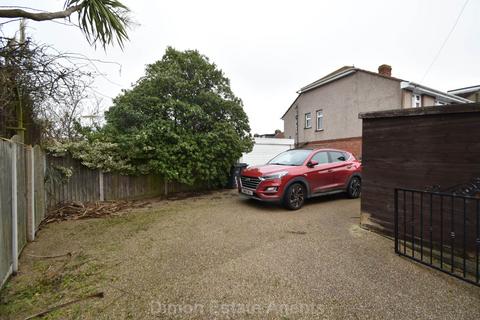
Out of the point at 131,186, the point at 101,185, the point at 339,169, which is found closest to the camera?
the point at 339,169

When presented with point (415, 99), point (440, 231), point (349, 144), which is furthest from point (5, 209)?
point (415, 99)

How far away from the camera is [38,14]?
7.89 ft

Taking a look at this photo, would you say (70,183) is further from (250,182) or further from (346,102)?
(346,102)

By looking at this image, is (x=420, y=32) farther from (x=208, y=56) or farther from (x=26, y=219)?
(x=26, y=219)

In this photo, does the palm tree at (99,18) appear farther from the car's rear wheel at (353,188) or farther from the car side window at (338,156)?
the car's rear wheel at (353,188)

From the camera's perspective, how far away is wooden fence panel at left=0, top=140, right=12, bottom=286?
2.44m

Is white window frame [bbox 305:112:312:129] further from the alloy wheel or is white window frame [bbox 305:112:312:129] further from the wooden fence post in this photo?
the wooden fence post

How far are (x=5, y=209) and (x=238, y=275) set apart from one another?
2854 millimetres

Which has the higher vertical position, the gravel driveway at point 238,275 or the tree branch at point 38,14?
the tree branch at point 38,14

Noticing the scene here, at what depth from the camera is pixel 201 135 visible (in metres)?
7.37

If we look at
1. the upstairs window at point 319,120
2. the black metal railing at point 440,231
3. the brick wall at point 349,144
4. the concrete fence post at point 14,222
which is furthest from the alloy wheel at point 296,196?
the upstairs window at point 319,120

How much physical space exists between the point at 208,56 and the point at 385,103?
30.8ft

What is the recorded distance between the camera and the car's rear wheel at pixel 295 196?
550 centimetres

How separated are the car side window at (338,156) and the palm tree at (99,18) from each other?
5847 mm
